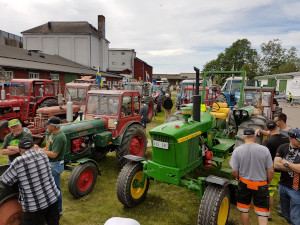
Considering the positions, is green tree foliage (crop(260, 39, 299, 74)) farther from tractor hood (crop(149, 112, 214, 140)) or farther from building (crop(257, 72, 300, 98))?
tractor hood (crop(149, 112, 214, 140))

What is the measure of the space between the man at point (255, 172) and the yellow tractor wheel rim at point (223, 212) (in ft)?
0.92

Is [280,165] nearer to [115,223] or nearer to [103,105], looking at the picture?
[115,223]

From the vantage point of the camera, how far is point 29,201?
2473 mm

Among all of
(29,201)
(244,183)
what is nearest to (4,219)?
(29,201)

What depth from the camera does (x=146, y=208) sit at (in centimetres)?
403

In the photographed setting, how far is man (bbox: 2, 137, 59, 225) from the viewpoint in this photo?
241 centimetres

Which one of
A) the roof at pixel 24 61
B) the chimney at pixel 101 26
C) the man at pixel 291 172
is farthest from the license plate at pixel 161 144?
the chimney at pixel 101 26

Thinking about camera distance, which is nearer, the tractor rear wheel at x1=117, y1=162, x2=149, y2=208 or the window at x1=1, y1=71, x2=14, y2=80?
the tractor rear wheel at x1=117, y1=162, x2=149, y2=208

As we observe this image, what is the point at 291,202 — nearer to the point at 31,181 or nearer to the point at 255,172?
the point at 255,172

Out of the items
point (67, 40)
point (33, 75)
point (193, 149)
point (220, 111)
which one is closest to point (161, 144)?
point (193, 149)

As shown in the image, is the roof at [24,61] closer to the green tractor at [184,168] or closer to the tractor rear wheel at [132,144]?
the tractor rear wheel at [132,144]

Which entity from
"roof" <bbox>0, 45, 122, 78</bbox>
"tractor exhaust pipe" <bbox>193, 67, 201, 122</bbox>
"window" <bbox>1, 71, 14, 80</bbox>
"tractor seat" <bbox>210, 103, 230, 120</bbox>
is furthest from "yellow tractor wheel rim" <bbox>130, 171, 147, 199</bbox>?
"roof" <bbox>0, 45, 122, 78</bbox>

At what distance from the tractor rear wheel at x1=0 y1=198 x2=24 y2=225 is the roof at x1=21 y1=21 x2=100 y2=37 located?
28.3 metres

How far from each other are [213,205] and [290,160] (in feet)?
3.64
